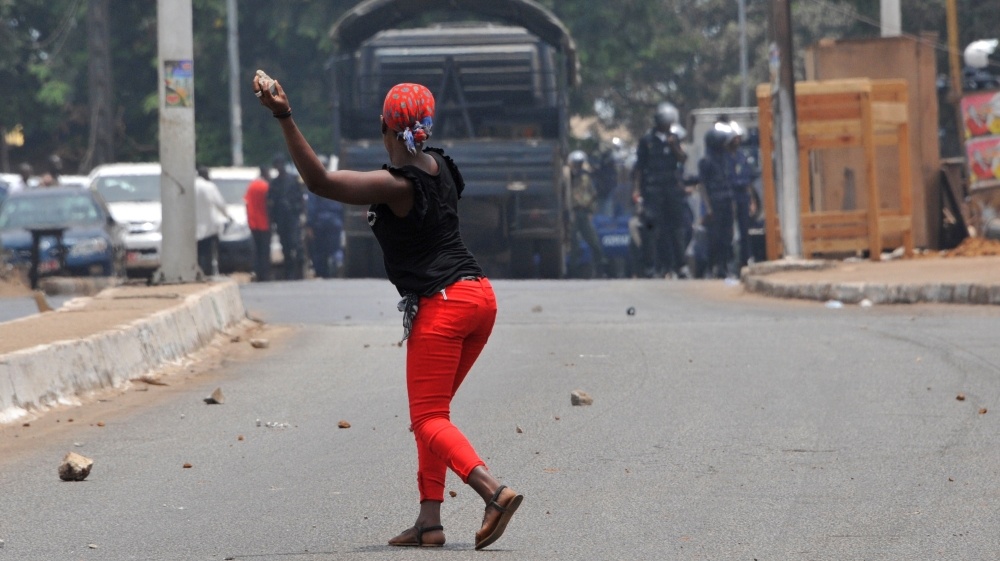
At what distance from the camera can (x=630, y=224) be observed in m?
28.4

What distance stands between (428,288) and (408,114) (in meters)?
0.60

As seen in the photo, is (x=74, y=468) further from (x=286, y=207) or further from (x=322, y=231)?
(x=322, y=231)

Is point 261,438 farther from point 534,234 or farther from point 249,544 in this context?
point 534,234

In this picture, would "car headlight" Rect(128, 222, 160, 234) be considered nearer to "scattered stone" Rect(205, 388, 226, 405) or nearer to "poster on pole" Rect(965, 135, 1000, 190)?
"poster on pole" Rect(965, 135, 1000, 190)

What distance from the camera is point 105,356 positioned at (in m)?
11.4

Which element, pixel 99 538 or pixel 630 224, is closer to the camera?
pixel 99 538

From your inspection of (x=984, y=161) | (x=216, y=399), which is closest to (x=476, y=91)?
(x=984, y=161)

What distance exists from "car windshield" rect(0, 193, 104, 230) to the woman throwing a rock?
730 inches

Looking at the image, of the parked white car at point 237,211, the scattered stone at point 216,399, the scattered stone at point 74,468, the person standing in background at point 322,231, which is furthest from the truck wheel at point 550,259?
the scattered stone at point 74,468

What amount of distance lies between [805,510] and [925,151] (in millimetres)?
17568

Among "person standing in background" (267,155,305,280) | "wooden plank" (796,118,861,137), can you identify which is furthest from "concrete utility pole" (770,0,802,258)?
"person standing in background" (267,155,305,280)

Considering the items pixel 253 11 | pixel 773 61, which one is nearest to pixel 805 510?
pixel 773 61

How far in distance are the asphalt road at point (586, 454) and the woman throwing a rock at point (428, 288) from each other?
0.30 meters

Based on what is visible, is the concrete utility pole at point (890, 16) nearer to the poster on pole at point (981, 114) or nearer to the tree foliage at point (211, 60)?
the poster on pole at point (981, 114)
